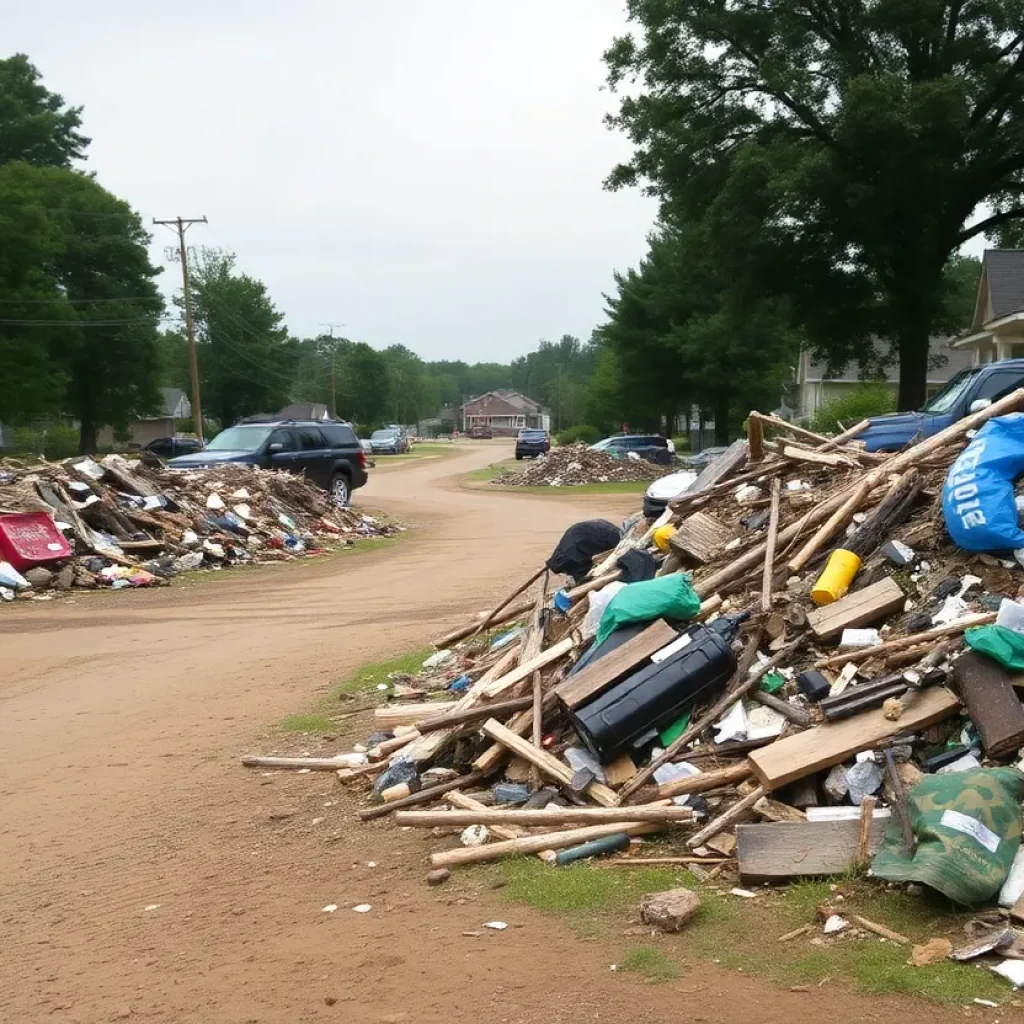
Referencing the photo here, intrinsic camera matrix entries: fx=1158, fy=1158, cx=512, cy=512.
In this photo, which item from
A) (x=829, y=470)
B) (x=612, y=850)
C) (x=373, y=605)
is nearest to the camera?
(x=612, y=850)

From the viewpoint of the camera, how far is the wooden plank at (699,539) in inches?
340

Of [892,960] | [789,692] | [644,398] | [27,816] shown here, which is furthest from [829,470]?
[644,398]

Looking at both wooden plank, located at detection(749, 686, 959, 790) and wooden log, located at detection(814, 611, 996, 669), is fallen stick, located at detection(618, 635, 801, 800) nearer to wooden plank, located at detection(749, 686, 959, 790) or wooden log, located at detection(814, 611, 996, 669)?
wooden log, located at detection(814, 611, 996, 669)

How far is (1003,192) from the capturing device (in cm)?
3022

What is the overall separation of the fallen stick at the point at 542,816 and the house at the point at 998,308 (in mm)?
24680

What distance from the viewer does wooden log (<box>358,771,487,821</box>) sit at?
259 inches

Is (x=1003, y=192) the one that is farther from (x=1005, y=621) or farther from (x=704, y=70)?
(x=1005, y=621)

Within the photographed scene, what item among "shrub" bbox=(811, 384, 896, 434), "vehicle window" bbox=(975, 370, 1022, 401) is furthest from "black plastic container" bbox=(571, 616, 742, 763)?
"shrub" bbox=(811, 384, 896, 434)

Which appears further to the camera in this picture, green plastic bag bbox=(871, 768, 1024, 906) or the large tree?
the large tree

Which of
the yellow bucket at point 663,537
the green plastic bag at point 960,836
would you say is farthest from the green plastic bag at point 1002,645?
the yellow bucket at point 663,537

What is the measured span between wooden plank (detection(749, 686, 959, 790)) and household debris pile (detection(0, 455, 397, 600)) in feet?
43.9

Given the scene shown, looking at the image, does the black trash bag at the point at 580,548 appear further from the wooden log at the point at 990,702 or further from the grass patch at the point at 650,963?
the grass patch at the point at 650,963

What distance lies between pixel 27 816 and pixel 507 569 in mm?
10773

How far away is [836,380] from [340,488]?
105 ft
